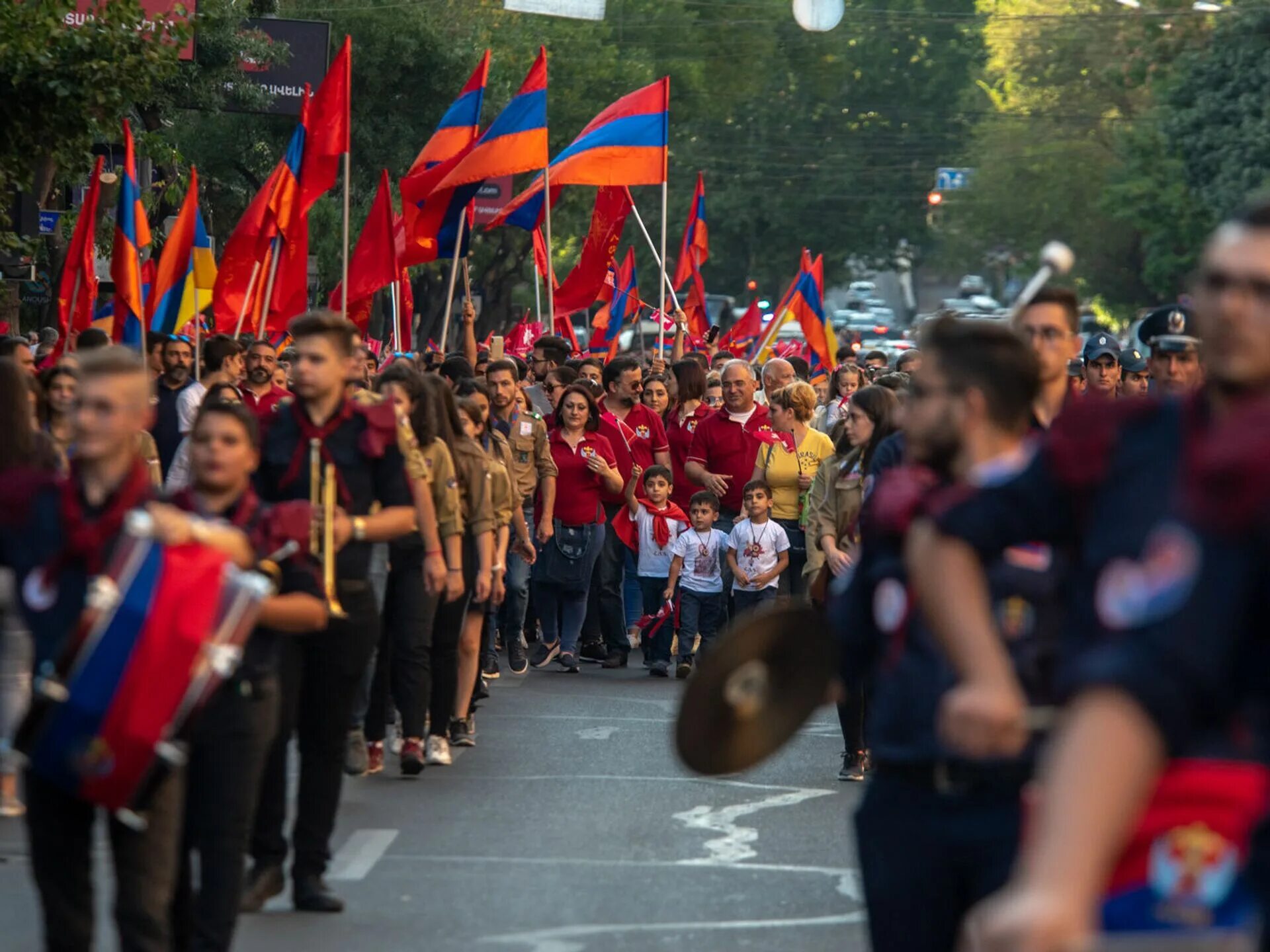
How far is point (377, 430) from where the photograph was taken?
25.0 ft

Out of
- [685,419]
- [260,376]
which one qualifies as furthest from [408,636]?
[685,419]

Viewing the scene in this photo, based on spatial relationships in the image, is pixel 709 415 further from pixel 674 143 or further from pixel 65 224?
pixel 674 143

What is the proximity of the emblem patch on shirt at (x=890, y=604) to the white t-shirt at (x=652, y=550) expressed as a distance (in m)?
11.2

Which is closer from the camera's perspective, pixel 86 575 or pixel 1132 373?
pixel 86 575

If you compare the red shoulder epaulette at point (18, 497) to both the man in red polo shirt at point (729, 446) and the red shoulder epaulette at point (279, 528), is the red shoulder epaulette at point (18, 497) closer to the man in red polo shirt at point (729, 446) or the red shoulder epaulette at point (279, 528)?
the red shoulder epaulette at point (279, 528)

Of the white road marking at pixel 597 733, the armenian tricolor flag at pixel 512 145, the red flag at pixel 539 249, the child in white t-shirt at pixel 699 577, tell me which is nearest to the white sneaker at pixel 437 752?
the white road marking at pixel 597 733

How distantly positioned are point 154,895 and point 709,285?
255 ft

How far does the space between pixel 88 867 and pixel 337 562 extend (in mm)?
2447

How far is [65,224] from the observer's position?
983 inches

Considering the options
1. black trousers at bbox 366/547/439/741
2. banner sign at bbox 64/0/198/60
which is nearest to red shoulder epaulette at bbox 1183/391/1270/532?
black trousers at bbox 366/547/439/741

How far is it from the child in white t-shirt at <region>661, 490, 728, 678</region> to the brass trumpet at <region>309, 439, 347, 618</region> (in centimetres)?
760

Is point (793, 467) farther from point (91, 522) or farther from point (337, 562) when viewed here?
point (91, 522)

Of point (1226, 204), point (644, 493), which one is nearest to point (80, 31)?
point (644, 493)

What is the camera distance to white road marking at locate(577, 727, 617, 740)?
12.4 m
